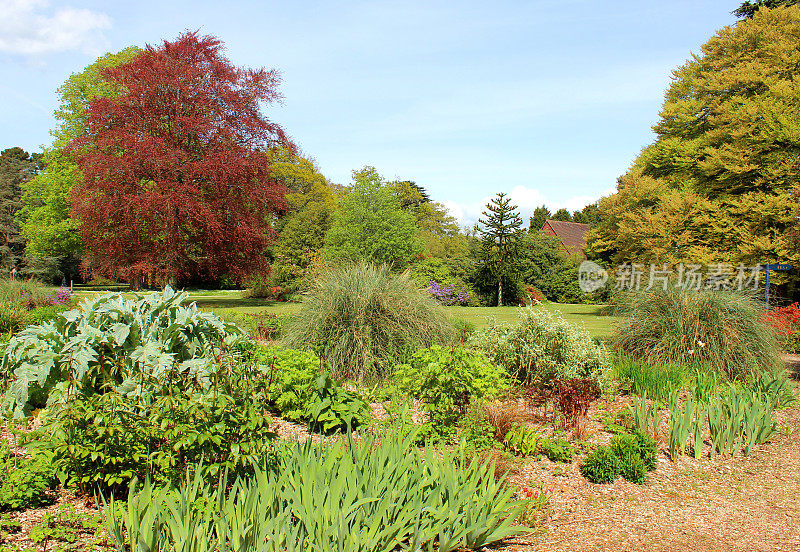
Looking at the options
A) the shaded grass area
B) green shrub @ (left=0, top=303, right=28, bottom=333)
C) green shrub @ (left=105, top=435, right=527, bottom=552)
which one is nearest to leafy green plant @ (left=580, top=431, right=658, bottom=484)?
green shrub @ (left=105, top=435, right=527, bottom=552)

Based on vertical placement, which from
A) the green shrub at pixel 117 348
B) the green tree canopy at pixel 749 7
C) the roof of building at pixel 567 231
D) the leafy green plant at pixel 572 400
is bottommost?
the leafy green plant at pixel 572 400

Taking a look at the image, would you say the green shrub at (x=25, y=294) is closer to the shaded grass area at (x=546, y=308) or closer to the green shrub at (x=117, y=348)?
the green shrub at (x=117, y=348)

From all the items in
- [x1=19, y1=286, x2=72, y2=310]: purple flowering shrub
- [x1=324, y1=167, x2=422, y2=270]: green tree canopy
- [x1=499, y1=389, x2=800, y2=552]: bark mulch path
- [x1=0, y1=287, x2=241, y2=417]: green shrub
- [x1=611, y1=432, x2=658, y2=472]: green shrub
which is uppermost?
[x1=324, y1=167, x2=422, y2=270]: green tree canopy

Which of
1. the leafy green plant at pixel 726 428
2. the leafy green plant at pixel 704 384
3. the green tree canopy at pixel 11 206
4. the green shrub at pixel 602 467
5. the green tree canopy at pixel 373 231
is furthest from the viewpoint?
the green tree canopy at pixel 11 206

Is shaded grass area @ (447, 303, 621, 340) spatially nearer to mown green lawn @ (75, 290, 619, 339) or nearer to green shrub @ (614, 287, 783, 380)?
mown green lawn @ (75, 290, 619, 339)

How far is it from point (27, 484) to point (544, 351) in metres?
5.09

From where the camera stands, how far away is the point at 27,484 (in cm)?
307

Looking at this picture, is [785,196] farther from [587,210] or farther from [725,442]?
[587,210]

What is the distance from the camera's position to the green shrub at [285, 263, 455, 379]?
21.0 ft

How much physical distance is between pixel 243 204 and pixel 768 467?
15830 millimetres

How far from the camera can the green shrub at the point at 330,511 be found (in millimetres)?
2370

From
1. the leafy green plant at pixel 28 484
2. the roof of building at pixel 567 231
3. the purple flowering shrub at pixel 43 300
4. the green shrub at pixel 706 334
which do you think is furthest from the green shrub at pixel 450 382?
the roof of building at pixel 567 231

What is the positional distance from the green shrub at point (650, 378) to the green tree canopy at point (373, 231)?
12.6 m

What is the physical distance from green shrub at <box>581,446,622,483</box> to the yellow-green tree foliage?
12.1 metres
